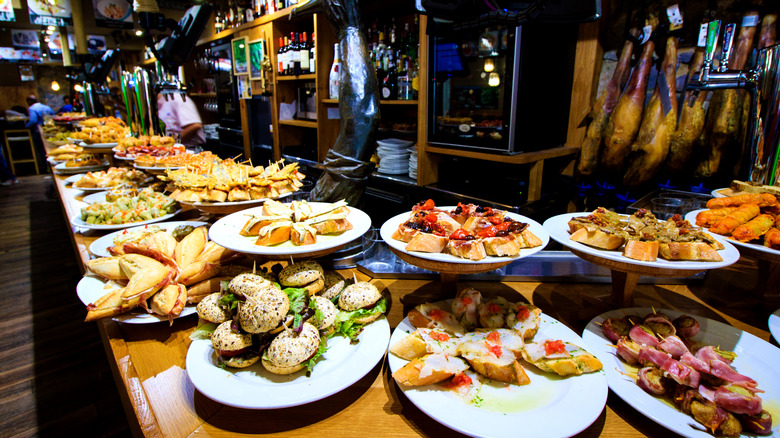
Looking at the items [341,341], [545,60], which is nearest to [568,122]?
[545,60]

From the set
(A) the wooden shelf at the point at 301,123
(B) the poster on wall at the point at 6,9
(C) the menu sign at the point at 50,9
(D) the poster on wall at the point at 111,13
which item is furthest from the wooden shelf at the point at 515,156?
(B) the poster on wall at the point at 6,9

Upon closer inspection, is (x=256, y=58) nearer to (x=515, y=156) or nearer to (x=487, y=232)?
(x=515, y=156)

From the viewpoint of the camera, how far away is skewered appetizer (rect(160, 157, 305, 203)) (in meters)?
1.76

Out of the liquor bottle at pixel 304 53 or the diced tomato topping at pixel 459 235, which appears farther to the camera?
the liquor bottle at pixel 304 53

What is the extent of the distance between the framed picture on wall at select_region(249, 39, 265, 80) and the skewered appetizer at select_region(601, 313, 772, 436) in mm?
4810

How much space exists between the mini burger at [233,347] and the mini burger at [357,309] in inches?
8.7

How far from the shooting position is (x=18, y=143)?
9.47m

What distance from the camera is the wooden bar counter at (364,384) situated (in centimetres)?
86

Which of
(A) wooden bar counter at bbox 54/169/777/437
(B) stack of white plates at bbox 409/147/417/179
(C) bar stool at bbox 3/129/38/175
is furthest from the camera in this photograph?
(C) bar stool at bbox 3/129/38/175

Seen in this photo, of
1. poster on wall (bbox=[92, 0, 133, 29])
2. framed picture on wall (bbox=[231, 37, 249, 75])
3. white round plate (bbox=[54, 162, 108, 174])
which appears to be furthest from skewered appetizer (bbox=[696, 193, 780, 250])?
poster on wall (bbox=[92, 0, 133, 29])

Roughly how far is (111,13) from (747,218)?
387 inches

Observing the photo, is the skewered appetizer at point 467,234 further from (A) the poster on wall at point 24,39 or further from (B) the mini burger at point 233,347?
(A) the poster on wall at point 24,39

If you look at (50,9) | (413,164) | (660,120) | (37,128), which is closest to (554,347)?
(660,120)

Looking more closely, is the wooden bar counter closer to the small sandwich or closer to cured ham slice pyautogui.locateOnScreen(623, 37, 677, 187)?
the small sandwich
